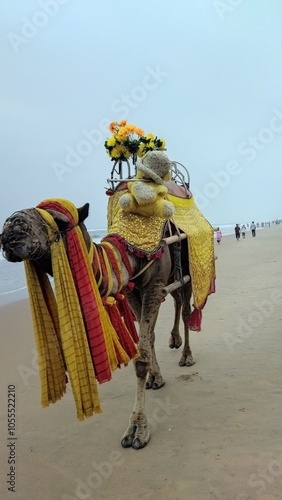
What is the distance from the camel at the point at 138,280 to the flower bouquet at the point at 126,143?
1.08 m

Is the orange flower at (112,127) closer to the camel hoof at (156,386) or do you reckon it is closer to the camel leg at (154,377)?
the camel leg at (154,377)

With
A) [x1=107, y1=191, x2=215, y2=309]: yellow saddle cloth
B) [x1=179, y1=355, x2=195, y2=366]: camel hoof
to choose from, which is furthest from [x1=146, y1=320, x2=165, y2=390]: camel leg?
[x1=107, y1=191, x2=215, y2=309]: yellow saddle cloth

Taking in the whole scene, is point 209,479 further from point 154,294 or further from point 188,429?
point 154,294

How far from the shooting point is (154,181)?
11.5ft

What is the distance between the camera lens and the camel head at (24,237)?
222 cm

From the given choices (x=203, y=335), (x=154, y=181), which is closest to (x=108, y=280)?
(x=154, y=181)

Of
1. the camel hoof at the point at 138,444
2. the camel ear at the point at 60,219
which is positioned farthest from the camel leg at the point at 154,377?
the camel ear at the point at 60,219

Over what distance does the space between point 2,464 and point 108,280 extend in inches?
64.6

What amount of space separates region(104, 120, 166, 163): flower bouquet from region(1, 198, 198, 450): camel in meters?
1.08

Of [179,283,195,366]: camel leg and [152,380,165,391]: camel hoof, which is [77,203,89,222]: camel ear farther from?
[179,283,195,366]: camel leg

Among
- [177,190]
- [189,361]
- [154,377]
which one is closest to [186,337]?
[189,361]

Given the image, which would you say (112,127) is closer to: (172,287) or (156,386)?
(172,287)

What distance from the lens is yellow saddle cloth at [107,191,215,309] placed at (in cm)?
341

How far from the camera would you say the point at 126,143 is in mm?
4168
